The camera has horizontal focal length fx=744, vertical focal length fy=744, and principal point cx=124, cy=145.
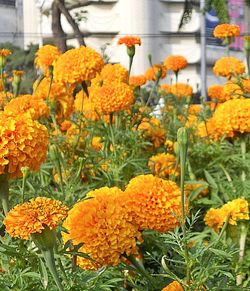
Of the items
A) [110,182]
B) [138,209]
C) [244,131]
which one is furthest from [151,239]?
[244,131]

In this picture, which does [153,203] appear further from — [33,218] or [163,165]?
[163,165]

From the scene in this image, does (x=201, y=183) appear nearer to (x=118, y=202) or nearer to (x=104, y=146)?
(x=104, y=146)

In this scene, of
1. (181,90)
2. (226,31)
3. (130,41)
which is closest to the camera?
(130,41)

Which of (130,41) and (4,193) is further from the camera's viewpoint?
(130,41)

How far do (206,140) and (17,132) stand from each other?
3.48 ft

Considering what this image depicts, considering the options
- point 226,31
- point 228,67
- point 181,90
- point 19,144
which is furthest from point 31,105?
point 181,90

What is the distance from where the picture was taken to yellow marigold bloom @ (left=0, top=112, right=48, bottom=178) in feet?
3.28

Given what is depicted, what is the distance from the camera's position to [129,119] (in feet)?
6.58

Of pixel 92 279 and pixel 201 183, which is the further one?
pixel 201 183

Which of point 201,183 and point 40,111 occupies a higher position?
point 40,111

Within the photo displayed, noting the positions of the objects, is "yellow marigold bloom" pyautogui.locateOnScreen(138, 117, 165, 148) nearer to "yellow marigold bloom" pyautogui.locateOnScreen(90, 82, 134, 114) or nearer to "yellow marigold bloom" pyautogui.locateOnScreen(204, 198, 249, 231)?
"yellow marigold bloom" pyautogui.locateOnScreen(90, 82, 134, 114)

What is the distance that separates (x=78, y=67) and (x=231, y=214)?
1.99 feet

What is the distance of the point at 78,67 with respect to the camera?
1790 millimetres

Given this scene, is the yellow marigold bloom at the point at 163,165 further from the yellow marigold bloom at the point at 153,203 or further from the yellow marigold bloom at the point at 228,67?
the yellow marigold bloom at the point at 153,203
